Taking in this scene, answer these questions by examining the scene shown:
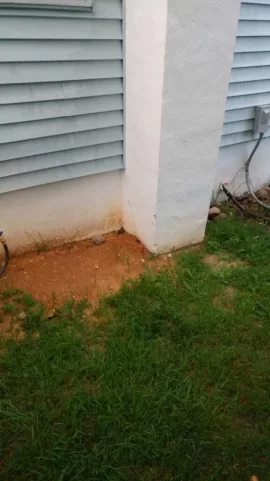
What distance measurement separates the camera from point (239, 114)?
3.64 m

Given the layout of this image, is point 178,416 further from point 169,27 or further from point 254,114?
point 254,114

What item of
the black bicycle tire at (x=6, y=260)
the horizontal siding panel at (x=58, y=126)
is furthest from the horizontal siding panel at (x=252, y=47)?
the black bicycle tire at (x=6, y=260)

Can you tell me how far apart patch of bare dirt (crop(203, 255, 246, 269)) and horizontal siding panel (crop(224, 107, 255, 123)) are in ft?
4.49

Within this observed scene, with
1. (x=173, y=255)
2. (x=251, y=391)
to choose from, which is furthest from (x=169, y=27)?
(x=251, y=391)

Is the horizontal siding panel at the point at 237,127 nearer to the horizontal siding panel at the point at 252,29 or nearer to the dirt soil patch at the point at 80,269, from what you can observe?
the horizontal siding panel at the point at 252,29

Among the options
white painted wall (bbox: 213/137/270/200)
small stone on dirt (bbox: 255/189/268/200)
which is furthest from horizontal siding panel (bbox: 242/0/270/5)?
small stone on dirt (bbox: 255/189/268/200)

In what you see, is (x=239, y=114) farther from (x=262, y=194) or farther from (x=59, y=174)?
(x=59, y=174)

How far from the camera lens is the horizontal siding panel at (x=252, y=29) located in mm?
3232

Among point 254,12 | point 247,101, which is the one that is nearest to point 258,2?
point 254,12

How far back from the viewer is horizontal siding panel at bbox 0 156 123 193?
2652mm

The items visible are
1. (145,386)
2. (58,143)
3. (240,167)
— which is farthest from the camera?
(240,167)

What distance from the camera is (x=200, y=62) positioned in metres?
2.46

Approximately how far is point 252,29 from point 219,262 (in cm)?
208

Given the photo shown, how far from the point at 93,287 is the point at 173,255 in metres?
0.76
